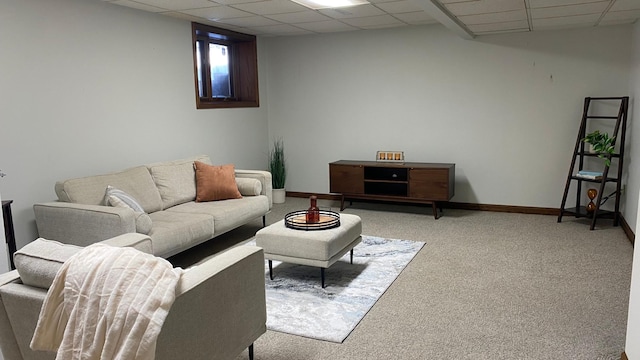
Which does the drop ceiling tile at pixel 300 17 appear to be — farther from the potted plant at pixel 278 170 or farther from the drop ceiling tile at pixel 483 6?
the potted plant at pixel 278 170

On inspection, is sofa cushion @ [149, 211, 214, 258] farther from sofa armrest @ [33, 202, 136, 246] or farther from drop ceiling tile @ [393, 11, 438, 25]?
drop ceiling tile @ [393, 11, 438, 25]

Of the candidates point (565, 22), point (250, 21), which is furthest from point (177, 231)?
point (565, 22)

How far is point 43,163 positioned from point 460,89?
4.48m

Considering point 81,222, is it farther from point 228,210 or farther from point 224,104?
point 224,104

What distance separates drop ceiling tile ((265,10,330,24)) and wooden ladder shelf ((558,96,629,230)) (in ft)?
9.84

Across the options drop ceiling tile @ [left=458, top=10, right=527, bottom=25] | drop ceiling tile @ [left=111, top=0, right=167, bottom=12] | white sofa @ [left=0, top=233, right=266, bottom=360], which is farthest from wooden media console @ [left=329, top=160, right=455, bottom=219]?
white sofa @ [left=0, top=233, right=266, bottom=360]

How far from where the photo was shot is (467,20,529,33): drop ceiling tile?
4879mm

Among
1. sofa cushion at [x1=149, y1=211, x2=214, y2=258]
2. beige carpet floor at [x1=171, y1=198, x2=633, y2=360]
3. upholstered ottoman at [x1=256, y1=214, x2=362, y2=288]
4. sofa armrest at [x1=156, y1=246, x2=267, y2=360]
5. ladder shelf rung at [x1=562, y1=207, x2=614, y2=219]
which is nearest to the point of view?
sofa armrest at [x1=156, y1=246, x2=267, y2=360]

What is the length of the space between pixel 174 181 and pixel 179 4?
1.63 m

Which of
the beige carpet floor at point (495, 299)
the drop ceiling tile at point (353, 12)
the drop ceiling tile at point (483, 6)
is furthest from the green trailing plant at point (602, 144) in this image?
the drop ceiling tile at point (353, 12)

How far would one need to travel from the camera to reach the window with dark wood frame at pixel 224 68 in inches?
222

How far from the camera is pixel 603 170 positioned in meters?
5.31

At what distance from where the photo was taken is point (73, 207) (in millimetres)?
3568

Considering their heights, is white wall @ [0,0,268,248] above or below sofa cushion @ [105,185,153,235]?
above
